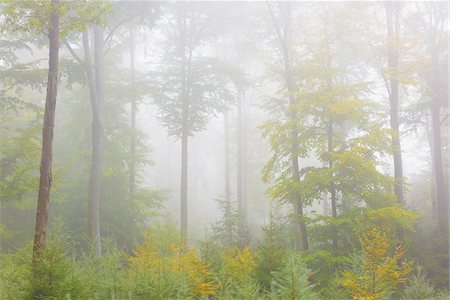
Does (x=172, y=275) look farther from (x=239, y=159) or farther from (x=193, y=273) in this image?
(x=239, y=159)

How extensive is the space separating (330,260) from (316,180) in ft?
8.23

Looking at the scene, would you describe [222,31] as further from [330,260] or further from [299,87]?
[330,260]

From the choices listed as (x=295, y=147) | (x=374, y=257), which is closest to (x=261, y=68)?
(x=295, y=147)

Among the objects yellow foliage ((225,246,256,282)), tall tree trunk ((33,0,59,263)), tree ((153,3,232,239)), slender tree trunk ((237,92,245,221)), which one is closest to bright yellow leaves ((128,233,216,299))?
yellow foliage ((225,246,256,282))

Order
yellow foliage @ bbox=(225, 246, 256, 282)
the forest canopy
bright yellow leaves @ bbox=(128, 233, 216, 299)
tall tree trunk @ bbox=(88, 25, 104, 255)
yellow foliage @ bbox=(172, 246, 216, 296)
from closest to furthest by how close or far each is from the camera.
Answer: bright yellow leaves @ bbox=(128, 233, 216, 299) < yellow foliage @ bbox=(172, 246, 216, 296) < the forest canopy < yellow foliage @ bbox=(225, 246, 256, 282) < tall tree trunk @ bbox=(88, 25, 104, 255)

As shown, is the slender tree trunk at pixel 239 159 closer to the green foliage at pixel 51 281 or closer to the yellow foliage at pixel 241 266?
the yellow foliage at pixel 241 266

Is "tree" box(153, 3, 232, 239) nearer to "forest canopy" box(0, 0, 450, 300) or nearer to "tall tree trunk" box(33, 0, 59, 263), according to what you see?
"forest canopy" box(0, 0, 450, 300)

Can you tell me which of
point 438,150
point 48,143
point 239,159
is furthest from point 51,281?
point 239,159

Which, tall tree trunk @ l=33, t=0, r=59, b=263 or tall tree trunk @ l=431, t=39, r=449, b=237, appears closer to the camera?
tall tree trunk @ l=33, t=0, r=59, b=263

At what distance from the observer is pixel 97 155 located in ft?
48.3

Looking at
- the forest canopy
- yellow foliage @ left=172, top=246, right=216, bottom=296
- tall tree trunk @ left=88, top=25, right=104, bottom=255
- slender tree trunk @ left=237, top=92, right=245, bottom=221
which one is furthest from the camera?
slender tree trunk @ left=237, top=92, right=245, bottom=221

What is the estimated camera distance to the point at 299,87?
45.2 ft

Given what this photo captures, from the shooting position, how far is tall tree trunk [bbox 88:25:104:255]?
47.1 ft

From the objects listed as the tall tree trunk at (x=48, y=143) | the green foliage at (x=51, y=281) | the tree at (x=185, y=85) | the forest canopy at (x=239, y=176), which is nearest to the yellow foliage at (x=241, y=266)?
the forest canopy at (x=239, y=176)
